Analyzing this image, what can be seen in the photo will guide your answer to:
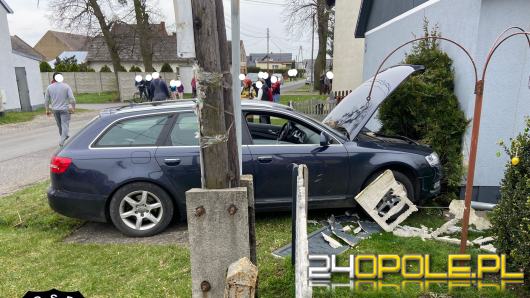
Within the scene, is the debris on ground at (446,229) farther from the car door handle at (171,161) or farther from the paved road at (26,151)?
the paved road at (26,151)

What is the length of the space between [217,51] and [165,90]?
1207 centimetres

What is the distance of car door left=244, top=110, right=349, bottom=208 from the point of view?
4.45 metres

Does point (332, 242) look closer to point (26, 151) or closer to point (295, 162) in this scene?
point (295, 162)

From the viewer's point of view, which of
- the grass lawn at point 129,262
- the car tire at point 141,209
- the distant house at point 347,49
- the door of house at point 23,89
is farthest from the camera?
the door of house at point 23,89

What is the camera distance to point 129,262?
3.75 meters

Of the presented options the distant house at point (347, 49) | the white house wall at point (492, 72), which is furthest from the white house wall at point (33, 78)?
the white house wall at point (492, 72)

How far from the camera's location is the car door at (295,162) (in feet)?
14.6

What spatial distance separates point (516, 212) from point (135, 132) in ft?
12.8

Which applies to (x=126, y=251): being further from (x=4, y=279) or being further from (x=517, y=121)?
(x=517, y=121)

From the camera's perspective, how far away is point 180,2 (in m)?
1.94

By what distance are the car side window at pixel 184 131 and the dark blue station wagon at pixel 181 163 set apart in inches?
0.5

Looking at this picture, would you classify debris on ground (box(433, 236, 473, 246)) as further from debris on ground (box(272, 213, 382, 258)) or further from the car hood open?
the car hood open

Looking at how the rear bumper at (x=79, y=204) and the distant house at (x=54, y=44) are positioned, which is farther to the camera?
the distant house at (x=54, y=44)

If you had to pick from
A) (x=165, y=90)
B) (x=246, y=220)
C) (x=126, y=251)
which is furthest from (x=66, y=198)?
(x=165, y=90)
